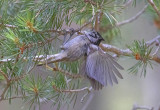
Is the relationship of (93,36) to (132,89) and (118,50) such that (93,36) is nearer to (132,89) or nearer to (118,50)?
(118,50)

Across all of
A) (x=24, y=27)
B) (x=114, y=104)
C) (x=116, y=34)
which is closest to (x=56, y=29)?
(x=24, y=27)

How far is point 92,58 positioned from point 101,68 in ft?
0.12

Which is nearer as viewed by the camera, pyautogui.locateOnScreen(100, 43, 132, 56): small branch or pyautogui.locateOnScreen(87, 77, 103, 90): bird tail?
pyautogui.locateOnScreen(87, 77, 103, 90): bird tail

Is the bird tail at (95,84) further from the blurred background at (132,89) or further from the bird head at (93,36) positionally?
the blurred background at (132,89)

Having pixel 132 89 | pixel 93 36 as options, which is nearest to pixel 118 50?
pixel 93 36

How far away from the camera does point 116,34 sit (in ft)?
5.02

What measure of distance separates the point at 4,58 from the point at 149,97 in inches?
66.7

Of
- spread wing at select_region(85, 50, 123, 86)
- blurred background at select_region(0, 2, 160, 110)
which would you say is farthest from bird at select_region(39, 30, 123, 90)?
blurred background at select_region(0, 2, 160, 110)

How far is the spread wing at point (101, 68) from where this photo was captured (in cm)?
95

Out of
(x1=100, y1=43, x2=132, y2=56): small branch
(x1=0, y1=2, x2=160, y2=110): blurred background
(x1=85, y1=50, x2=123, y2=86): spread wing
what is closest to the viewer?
(x1=85, y1=50, x2=123, y2=86): spread wing

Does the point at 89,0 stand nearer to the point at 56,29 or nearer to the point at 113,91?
the point at 56,29

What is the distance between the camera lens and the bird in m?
0.95

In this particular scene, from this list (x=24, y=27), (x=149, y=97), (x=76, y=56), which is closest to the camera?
(x=24, y=27)

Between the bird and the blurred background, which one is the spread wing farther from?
the blurred background
